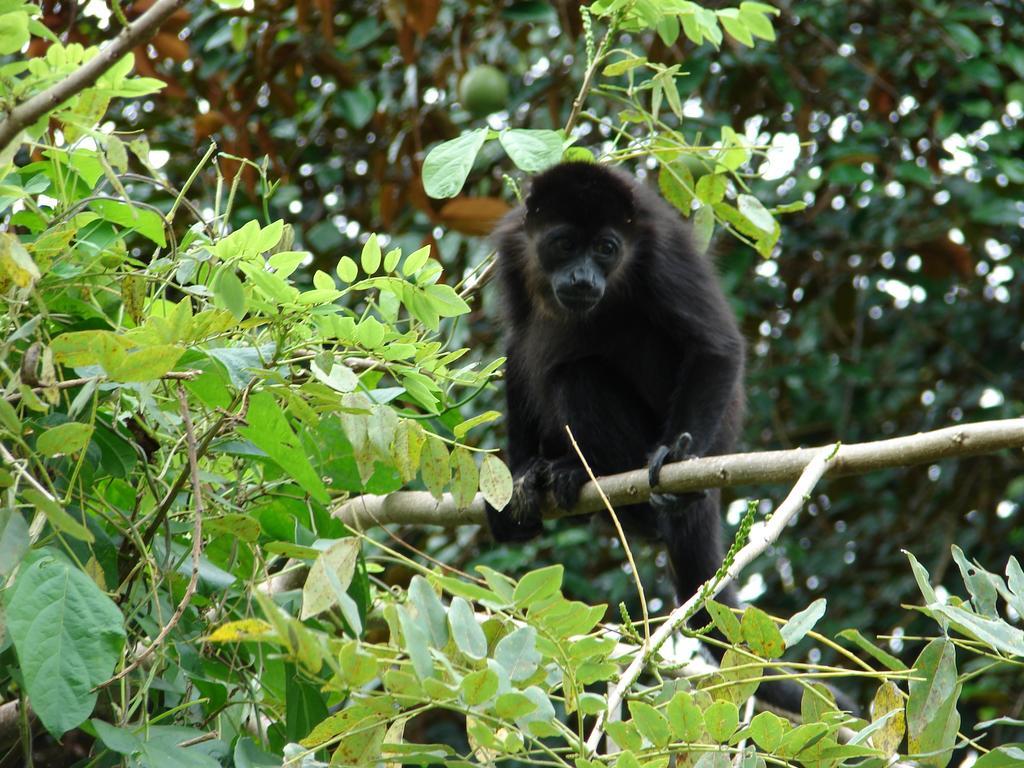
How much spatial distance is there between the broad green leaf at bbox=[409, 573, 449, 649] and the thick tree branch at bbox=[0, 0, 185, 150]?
2.37ft

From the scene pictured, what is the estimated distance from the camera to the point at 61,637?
5.13 feet

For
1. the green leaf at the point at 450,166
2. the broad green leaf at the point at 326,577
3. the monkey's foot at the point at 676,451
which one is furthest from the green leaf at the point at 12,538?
the monkey's foot at the point at 676,451

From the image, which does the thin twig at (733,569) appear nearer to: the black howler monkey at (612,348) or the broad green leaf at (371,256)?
the broad green leaf at (371,256)

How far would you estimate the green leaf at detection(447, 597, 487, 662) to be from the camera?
142 cm

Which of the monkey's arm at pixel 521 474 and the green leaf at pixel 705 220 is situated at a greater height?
the green leaf at pixel 705 220

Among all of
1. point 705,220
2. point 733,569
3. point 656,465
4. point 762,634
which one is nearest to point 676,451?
point 656,465

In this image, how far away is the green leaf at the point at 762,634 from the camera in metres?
1.70

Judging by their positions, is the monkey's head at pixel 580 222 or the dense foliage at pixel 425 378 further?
the monkey's head at pixel 580 222

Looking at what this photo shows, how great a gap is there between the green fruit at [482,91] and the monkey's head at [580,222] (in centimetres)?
62

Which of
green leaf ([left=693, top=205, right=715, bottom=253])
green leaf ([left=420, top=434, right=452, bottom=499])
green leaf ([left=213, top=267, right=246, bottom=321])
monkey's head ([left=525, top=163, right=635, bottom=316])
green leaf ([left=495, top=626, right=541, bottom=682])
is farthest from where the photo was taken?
monkey's head ([left=525, top=163, right=635, bottom=316])

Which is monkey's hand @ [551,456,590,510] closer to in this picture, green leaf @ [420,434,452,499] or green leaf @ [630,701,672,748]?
green leaf @ [420,434,452,499]

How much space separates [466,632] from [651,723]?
302 millimetres

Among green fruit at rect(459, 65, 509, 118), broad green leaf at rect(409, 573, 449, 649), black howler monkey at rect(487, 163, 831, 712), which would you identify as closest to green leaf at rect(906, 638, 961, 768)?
broad green leaf at rect(409, 573, 449, 649)

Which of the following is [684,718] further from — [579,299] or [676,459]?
[579,299]
